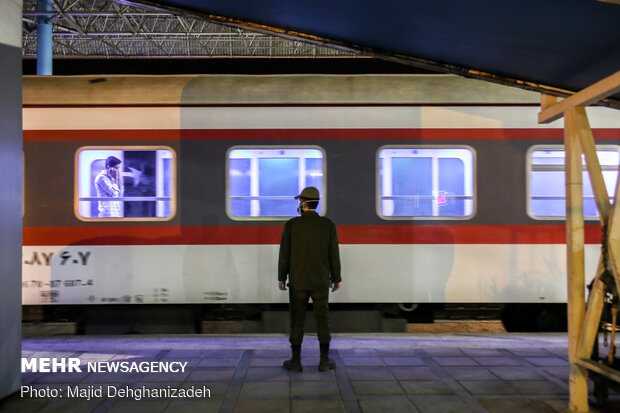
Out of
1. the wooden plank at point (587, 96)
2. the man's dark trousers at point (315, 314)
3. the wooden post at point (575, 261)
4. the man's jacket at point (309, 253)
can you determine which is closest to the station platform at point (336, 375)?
the wooden post at point (575, 261)

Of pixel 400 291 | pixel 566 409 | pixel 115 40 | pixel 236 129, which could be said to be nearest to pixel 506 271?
pixel 400 291

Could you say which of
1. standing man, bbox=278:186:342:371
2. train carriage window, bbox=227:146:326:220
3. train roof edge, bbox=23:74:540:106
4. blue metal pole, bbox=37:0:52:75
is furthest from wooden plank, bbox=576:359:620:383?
blue metal pole, bbox=37:0:52:75

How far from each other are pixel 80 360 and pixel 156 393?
59.7 inches

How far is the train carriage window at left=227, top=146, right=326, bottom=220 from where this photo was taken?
Answer: 5.99 metres

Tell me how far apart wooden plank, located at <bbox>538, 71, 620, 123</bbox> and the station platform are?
2578 mm

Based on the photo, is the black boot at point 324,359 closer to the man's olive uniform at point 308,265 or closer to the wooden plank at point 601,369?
the man's olive uniform at point 308,265

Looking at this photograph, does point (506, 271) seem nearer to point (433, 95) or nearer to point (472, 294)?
A: point (472, 294)

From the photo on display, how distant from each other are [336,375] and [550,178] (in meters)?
3.78

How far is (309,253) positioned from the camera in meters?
4.82

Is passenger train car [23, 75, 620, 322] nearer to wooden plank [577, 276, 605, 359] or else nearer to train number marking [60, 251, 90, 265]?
train number marking [60, 251, 90, 265]

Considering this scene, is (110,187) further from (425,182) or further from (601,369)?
(601,369)

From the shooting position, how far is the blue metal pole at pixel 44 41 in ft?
38.8

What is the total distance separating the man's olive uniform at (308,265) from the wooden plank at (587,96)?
2352 mm

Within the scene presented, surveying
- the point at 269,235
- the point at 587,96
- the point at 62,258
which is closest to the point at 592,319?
the point at 587,96
